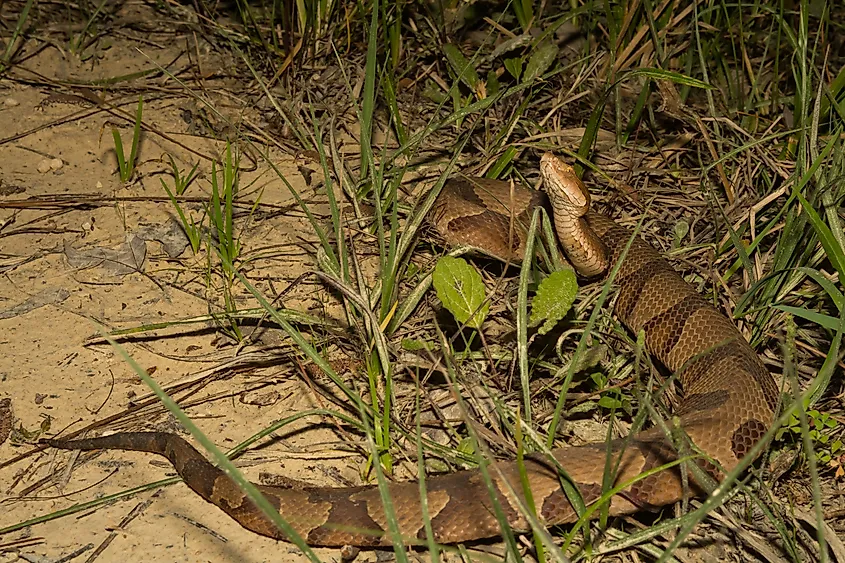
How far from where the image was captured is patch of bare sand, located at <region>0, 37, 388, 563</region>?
2.72 meters

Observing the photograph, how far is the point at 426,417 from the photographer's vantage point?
10.4 feet

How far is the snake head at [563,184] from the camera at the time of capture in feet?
11.9

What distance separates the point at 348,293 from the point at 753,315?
1.68m

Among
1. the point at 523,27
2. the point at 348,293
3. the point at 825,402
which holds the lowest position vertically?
the point at 825,402

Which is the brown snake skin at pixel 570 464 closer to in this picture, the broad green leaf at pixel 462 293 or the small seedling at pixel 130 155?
the broad green leaf at pixel 462 293

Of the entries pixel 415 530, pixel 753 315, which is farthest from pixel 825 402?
pixel 415 530

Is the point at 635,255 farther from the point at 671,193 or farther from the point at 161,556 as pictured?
the point at 161,556

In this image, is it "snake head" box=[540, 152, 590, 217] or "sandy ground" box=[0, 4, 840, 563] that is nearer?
"sandy ground" box=[0, 4, 840, 563]

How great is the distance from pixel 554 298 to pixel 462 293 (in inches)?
12.2

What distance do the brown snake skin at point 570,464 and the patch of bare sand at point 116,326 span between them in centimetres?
9

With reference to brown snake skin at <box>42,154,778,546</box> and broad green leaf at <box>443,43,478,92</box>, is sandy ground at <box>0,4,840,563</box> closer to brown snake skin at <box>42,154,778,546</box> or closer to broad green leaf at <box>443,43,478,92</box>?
brown snake skin at <box>42,154,778,546</box>

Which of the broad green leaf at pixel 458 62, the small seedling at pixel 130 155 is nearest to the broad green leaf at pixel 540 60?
the broad green leaf at pixel 458 62

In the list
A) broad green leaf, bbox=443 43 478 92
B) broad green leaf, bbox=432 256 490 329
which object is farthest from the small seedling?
broad green leaf, bbox=432 256 490 329

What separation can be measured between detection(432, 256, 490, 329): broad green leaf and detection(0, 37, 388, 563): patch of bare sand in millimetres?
610
